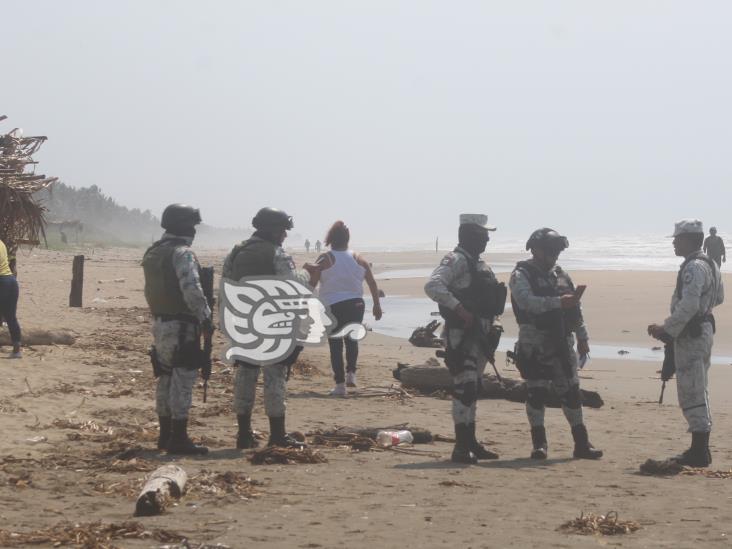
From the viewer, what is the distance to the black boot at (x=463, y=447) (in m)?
8.13

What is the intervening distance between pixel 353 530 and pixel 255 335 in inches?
136

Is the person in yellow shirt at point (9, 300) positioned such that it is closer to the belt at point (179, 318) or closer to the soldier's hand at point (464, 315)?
the belt at point (179, 318)

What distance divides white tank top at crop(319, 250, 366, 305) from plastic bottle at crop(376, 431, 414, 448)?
3.00 metres

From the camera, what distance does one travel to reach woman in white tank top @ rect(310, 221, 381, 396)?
11.8m

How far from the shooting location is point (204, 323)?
320 inches

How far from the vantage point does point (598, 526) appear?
5922 millimetres

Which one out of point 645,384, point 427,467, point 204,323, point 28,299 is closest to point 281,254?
point 204,323

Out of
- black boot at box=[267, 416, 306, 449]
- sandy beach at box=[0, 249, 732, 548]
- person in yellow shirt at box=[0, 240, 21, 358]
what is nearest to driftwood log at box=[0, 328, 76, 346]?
sandy beach at box=[0, 249, 732, 548]

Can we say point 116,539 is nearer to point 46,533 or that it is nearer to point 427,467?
point 46,533

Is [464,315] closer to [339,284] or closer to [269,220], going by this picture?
[269,220]

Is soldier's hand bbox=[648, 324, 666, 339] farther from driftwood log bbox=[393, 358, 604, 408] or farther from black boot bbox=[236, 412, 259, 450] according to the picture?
driftwood log bbox=[393, 358, 604, 408]

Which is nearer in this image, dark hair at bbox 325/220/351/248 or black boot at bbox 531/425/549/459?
black boot at bbox 531/425/549/459

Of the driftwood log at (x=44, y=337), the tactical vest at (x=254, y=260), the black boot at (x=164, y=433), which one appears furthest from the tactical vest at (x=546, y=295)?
the driftwood log at (x=44, y=337)

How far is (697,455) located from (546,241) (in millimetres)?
2007
